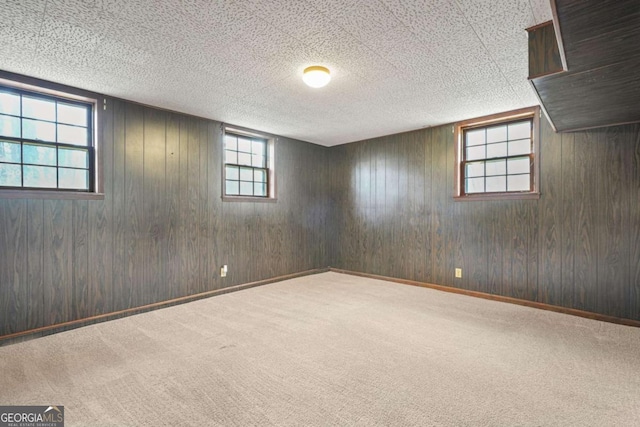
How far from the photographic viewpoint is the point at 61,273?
9.86 feet

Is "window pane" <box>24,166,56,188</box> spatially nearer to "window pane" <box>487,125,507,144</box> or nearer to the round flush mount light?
the round flush mount light

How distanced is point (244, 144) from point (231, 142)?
23 cm

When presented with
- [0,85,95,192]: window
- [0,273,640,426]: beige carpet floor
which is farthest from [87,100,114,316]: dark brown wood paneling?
[0,273,640,426]: beige carpet floor

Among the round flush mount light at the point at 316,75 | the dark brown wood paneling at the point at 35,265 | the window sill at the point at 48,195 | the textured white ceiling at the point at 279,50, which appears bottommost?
the dark brown wood paneling at the point at 35,265

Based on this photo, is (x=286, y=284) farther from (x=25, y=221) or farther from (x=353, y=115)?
(x=25, y=221)

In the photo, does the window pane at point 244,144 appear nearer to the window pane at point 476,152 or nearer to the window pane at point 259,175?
the window pane at point 259,175

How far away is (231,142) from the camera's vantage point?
456 cm

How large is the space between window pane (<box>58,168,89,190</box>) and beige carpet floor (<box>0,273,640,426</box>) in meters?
1.42

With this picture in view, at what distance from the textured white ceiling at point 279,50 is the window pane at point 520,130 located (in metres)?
0.28

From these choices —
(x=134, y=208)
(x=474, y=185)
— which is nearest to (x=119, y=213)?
(x=134, y=208)

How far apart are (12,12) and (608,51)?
364 centimetres

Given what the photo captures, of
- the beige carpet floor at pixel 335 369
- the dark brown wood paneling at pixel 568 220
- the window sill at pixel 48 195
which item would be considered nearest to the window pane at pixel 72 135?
the window sill at pixel 48 195

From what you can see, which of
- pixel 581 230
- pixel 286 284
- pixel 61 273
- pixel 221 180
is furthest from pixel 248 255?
pixel 581 230

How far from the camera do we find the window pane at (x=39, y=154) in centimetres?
287
